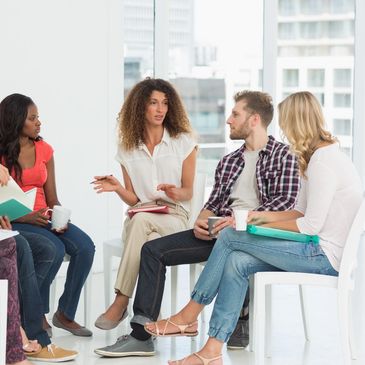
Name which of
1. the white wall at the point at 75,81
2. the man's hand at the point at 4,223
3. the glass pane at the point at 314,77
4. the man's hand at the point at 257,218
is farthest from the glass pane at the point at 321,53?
the man's hand at the point at 4,223

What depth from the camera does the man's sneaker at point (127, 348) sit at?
3660 millimetres

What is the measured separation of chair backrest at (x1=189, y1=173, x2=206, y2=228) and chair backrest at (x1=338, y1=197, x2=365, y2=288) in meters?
1.02

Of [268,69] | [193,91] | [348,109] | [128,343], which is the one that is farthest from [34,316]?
[348,109]

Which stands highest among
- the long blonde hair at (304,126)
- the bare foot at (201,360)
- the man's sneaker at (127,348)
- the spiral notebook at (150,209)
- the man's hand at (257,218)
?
the long blonde hair at (304,126)

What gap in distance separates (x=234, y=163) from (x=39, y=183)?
86 centimetres

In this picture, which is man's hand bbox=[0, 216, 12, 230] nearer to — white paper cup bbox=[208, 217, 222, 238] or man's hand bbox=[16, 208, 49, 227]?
man's hand bbox=[16, 208, 49, 227]

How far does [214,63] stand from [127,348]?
335 cm

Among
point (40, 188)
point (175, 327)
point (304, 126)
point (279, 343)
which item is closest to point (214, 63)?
point (40, 188)

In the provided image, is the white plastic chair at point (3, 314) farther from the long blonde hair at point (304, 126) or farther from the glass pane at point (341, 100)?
the glass pane at point (341, 100)

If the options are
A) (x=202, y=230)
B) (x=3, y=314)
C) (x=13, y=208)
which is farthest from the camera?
(x=202, y=230)

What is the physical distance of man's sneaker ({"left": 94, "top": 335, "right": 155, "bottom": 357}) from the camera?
3.66 meters

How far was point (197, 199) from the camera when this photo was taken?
13.7 ft

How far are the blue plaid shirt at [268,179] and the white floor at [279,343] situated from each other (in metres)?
0.58

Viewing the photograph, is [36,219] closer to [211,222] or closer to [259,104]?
[211,222]
